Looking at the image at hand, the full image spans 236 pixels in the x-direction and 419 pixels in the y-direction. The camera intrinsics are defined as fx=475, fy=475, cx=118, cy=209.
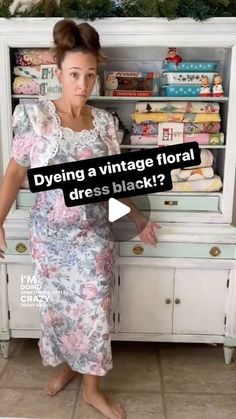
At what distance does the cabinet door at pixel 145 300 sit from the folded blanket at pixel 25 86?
0.91m

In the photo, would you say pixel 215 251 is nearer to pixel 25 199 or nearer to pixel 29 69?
pixel 25 199

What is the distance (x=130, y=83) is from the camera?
7.37 ft

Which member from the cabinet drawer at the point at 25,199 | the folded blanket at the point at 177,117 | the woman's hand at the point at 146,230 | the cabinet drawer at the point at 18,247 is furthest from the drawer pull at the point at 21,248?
the folded blanket at the point at 177,117

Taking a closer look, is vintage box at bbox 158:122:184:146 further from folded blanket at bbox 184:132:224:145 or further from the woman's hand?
the woman's hand

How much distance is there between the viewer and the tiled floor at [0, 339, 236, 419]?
1.98 m

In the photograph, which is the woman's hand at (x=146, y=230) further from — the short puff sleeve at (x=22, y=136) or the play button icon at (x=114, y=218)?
the short puff sleeve at (x=22, y=136)

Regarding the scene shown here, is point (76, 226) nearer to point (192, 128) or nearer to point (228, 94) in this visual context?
point (192, 128)

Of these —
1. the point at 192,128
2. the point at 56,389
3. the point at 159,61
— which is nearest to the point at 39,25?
the point at 159,61

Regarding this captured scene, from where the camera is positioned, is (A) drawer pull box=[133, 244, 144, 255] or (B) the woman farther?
(A) drawer pull box=[133, 244, 144, 255]

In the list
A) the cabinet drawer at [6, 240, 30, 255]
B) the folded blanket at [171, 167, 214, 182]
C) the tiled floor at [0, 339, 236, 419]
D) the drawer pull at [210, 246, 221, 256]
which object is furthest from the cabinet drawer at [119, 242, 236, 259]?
the tiled floor at [0, 339, 236, 419]

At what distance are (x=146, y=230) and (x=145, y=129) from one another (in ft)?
1.62

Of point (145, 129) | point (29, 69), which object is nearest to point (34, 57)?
point (29, 69)

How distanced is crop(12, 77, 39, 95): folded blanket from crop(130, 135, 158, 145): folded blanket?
1.63 feet

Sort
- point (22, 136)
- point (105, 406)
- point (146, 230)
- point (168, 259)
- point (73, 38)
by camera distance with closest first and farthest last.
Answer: point (73, 38) → point (22, 136) → point (105, 406) → point (146, 230) → point (168, 259)
